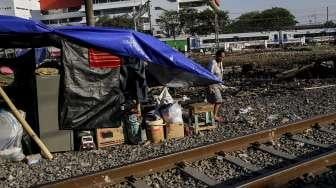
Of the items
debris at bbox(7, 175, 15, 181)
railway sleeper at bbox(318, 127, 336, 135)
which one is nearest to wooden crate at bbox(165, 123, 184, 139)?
railway sleeper at bbox(318, 127, 336, 135)

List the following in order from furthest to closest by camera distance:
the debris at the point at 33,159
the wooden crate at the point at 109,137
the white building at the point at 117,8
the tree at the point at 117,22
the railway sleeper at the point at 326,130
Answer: the white building at the point at 117,8 < the tree at the point at 117,22 < the railway sleeper at the point at 326,130 < the wooden crate at the point at 109,137 < the debris at the point at 33,159

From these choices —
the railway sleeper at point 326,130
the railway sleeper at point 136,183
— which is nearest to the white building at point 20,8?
the railway sleeper at point 326,130

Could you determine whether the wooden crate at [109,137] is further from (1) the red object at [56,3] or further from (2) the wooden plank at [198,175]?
(1) the red object at [56,3]

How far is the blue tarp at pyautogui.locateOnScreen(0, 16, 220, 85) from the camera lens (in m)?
10.3

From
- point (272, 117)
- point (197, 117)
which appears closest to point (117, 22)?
point (272, 117)

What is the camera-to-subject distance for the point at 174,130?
11.2m

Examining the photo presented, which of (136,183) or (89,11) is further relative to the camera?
(89,11)

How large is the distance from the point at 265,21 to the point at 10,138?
124m

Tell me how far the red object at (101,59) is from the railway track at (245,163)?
9.59 feet

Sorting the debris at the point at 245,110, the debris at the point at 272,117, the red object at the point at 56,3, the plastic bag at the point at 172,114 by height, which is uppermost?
the red object at the point at 56,3

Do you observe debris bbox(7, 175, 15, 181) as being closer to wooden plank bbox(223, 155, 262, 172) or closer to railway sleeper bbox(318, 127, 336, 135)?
wooden plank bbox(223, 155, 262, 172)

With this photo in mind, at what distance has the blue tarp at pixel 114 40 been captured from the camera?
1027cm

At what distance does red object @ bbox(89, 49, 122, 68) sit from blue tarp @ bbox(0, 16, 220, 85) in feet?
0.77

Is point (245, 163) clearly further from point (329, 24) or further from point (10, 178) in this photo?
point (329, 24)
